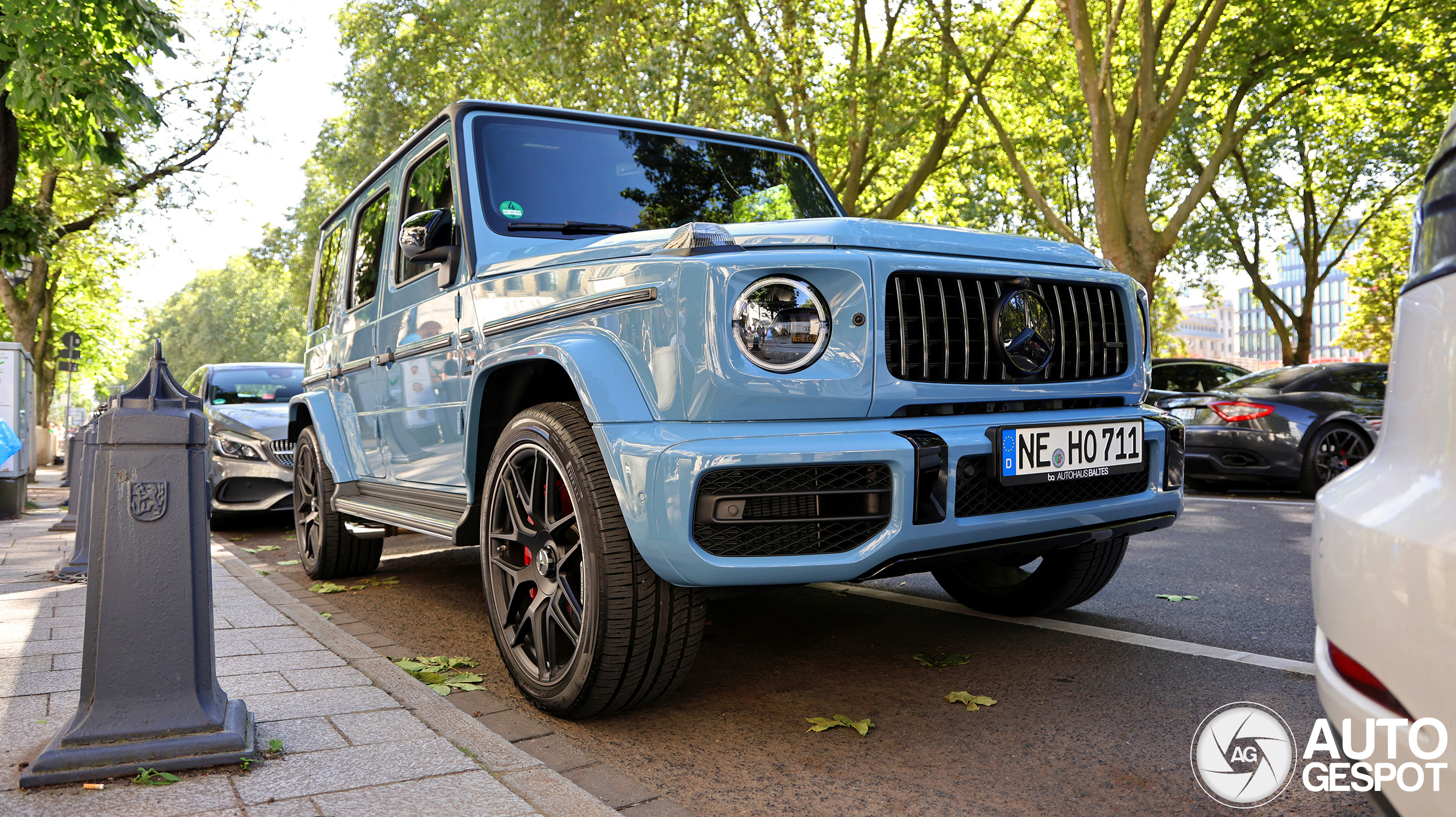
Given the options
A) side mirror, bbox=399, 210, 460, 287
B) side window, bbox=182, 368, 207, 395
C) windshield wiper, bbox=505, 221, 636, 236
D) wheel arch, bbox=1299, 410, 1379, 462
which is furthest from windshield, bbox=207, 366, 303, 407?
wheel arch, bbox=1299, 410, 1379, 462

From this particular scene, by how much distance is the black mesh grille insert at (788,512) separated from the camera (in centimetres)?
258

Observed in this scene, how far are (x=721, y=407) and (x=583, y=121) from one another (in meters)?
2.09

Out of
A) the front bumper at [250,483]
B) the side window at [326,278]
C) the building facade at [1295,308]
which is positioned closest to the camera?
the side window at [326,278]

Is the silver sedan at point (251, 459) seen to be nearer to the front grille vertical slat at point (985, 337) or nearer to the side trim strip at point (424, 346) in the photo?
the side trim strip at point (424, 346)

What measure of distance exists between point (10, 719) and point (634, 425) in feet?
6.65

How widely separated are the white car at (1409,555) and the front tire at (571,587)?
1.62 m

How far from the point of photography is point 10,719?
9.65 ft

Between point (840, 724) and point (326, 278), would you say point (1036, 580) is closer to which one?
point (840, 724)

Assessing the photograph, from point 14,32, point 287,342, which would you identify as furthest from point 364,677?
point 287,342

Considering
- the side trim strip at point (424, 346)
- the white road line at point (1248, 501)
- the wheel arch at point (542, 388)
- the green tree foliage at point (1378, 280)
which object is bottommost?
the white road line at point (1248, 501)

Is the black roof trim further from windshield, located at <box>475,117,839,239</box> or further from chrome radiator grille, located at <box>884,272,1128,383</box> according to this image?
chrome radiator grille, located at <box>884,272,1128,383</box>

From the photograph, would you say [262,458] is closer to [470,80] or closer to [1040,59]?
[470,80]

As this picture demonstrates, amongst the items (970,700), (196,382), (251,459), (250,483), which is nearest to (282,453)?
(251,459)

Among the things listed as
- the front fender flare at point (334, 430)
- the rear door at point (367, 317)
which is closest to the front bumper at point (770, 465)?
the rear door at point (367, 317)
